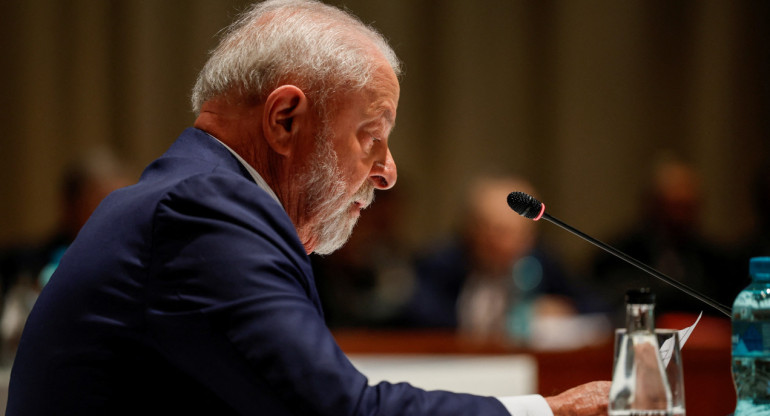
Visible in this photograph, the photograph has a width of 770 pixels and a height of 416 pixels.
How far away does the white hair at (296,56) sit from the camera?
5.06 ft

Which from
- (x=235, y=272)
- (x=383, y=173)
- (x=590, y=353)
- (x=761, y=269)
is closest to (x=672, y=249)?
(x=590, y=353)

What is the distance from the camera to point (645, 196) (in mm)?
4906

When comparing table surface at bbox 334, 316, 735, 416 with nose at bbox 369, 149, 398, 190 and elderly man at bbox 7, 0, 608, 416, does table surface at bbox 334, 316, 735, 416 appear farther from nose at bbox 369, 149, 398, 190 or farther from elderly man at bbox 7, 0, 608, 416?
elderly man at bbox 7, 0, 608, 416

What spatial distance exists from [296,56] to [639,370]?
726mm

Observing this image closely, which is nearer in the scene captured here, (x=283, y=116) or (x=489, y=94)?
(x=283, y=116)

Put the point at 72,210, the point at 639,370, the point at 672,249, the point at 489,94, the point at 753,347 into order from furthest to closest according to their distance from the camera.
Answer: the point at 489,94 → the point at 672,249 → the point at 72,210 → the point at 753,347 → the point at 639,370

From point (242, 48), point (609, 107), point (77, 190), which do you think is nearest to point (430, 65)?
point (609, 107)

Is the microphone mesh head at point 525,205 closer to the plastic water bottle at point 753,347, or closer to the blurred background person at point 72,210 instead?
the plastic water bottle at point 753,347

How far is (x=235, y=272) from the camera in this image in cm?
122

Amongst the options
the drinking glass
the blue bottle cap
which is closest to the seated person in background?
the blue bottle cap

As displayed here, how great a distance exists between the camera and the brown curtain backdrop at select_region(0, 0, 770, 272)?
237 inches

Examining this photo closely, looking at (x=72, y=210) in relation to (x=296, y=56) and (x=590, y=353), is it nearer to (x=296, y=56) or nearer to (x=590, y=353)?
(x=590, y=353)

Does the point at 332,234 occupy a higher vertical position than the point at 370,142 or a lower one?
lower

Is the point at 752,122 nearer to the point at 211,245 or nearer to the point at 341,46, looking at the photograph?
the point at 341,46
